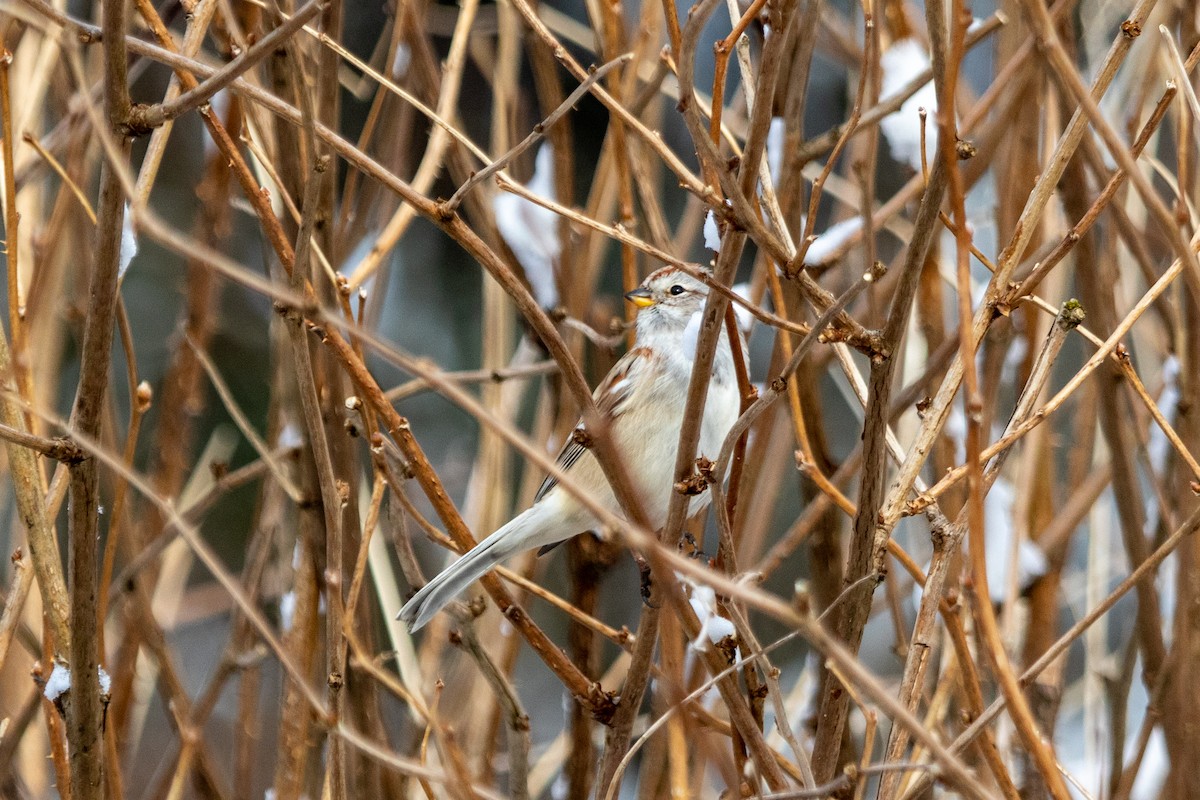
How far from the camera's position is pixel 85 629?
1.71 m

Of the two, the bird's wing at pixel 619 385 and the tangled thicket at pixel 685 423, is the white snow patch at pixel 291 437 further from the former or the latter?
the bird's wing at pixel 619 385

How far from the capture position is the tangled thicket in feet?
5.05

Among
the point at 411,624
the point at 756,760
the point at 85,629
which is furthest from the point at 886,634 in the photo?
the point at 85,629

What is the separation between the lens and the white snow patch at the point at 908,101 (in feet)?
8.91

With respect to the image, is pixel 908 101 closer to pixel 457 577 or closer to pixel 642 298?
pixel 642 298

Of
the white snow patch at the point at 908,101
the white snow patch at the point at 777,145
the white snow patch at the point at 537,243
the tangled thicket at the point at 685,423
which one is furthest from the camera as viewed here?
the white snow patch at the point at 537,243

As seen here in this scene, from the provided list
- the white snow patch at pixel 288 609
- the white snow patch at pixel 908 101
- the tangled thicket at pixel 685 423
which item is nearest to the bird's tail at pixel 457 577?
the tangled thicket at pixel 685 423

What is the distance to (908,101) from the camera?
2.73 m

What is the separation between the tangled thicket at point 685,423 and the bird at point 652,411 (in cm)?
13

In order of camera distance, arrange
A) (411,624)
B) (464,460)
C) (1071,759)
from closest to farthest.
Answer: (411,624) < (1071,759) < (464,460)

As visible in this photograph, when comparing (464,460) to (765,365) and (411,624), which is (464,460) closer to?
(765,365)

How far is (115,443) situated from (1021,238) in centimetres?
211

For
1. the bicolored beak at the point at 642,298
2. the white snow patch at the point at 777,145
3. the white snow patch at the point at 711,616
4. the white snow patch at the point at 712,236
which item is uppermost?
the bicolored beak at the point at 642,298

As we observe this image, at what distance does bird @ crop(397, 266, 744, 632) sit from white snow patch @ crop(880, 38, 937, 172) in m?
0.61
